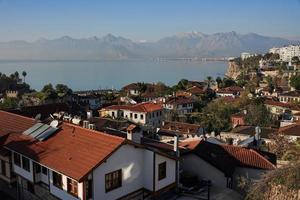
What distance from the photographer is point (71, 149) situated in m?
11.0

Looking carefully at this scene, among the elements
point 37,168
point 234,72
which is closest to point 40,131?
point 37,168

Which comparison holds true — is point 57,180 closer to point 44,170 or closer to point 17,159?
point 44,170

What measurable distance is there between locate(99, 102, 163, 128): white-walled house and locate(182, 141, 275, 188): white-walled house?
23.8 m

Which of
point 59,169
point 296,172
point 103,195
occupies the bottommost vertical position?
point 103,195

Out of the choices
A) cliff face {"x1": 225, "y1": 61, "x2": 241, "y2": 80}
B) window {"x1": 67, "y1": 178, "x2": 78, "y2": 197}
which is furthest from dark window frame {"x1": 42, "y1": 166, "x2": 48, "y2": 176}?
cliff face {"x1": 225, "y1": 61, "x2": 241, "y2": 80}

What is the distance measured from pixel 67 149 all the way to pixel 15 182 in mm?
3145

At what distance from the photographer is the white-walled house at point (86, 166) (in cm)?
1015

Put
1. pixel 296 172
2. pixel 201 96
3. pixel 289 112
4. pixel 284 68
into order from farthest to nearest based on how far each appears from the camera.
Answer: pixel 284 68
pixel 201 96
pixel 289 112
pixel 296 172

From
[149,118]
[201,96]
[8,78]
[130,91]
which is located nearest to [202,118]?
[149,118]

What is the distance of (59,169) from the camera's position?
1028 cm

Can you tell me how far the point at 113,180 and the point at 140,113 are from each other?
2861 centimetres

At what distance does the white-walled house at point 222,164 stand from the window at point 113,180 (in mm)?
3904

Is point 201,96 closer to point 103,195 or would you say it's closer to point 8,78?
point 8,78

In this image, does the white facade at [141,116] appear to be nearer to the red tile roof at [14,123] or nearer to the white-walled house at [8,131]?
the white-walled house at [8,131]
